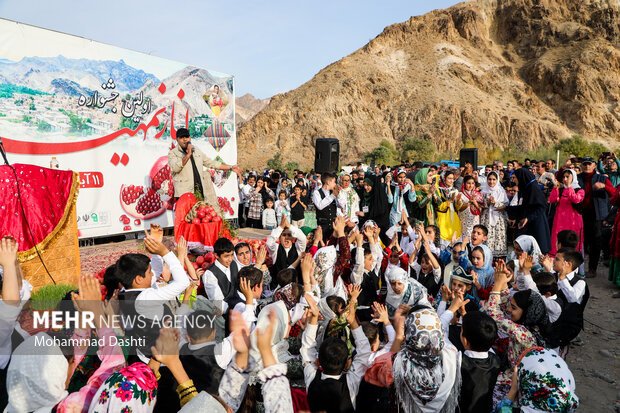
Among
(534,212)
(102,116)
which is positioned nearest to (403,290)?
(534,212)

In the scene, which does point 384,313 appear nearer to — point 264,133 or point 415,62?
point 264,133

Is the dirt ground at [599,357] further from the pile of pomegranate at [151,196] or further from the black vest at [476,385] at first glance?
the pile of pomegranate at [151,196]

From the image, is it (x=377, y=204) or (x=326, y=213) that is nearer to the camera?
(x=326, y=213)

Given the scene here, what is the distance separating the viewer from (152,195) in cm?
855

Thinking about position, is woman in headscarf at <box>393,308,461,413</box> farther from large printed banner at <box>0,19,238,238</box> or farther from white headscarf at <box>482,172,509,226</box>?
large printed banner at <box>0,19,238,238</box>

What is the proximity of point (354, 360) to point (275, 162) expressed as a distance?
1544 inches

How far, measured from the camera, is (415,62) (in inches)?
1984

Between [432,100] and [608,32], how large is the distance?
24370mm

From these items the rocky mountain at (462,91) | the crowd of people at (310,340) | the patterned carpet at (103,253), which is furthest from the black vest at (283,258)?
the rocky mountain at (462,91)

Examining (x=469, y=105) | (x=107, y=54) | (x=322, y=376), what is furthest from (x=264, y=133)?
(x=322, y=376)

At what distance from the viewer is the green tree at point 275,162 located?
40312mm

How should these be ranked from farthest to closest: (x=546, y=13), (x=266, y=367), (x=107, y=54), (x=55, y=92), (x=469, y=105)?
(x=546, y=13) < (x=469, y=105) < (x=107, y=54) < (x=55, y=92) < (x=266, y=367)

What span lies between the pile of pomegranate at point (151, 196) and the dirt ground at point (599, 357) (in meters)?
7.66

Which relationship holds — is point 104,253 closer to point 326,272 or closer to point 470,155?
point 326,272
